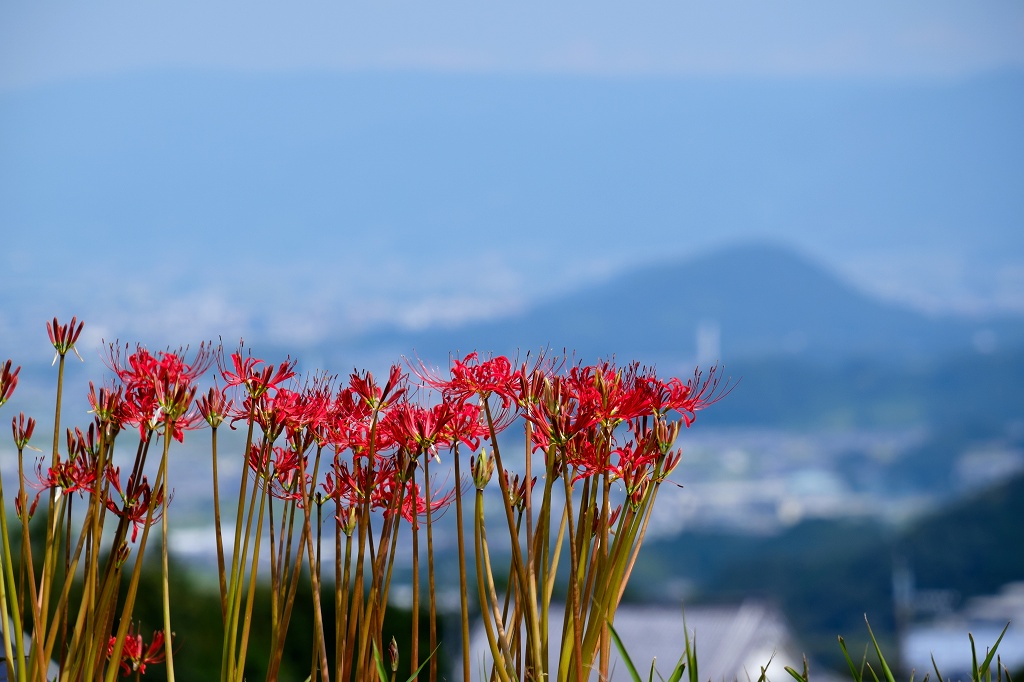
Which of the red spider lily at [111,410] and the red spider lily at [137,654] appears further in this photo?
the red spider lily at [137,654]

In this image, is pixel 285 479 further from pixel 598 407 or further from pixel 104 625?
pixel 598 407

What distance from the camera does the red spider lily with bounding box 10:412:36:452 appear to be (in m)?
1.13

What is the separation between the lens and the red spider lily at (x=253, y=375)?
1.13 metres

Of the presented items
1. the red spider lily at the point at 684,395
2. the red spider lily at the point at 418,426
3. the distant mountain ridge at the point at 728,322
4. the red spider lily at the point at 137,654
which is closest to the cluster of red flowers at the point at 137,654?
the red spider lily at the point at 137,654

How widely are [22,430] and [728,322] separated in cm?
9717

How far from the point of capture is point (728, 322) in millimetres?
96312

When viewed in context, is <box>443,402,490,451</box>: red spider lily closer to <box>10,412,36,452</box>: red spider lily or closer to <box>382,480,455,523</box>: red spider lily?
<box>382,480,455,523</box>: red spider lily

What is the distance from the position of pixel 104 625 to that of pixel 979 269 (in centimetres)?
10689

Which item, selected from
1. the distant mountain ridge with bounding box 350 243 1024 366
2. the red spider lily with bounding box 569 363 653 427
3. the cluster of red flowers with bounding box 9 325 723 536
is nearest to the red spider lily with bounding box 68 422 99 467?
the cluster of red flowers with bounding box 9 325 723 536

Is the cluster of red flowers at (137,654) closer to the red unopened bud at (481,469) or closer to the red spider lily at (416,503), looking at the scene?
the red spider lily at (416,503)

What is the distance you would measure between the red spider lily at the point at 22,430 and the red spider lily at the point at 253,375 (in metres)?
0.21

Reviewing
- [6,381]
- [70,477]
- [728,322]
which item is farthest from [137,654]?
[728,322]

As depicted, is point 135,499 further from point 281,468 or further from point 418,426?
point 418,426

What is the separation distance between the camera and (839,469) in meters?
80.2
